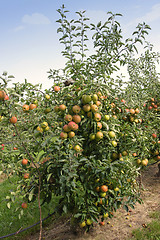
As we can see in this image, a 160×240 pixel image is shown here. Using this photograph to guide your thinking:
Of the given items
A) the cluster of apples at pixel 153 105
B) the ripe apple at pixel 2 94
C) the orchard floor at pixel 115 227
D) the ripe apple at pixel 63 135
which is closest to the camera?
the ripe apple at pixel 2 94

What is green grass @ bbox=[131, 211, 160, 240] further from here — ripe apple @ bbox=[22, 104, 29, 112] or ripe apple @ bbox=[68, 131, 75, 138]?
ripe apple @ bbox=[22, 104, 29, 112]

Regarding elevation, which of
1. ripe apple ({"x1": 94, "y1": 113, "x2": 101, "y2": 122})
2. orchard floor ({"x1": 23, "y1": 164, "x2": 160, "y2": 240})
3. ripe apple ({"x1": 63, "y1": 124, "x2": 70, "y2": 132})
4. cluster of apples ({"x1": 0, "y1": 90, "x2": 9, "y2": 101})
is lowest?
orchard floor ({"x1": 23, "y1": 164, "x2": 160, "y2": 240})

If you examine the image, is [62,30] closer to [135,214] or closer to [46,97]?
[46,97]

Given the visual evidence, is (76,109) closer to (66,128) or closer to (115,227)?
(66,128)

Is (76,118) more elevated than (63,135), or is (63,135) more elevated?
(76,118)

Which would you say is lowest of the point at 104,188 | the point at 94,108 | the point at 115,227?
the point at 115,227

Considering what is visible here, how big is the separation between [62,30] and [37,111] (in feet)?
4.49

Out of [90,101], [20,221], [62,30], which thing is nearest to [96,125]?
[90,101]

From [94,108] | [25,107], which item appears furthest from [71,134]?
[25,107]

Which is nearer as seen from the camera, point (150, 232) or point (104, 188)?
point (104, 188)

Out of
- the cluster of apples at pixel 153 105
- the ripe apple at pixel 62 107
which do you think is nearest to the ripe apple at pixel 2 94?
the ripe apple at pixel 62 107

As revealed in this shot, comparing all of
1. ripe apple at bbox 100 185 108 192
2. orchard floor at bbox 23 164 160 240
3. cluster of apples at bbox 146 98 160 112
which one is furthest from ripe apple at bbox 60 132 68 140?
cluster of apples at bbox 146 98 160 112

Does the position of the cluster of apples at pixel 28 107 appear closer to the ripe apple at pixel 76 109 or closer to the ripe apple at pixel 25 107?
the ripe apple at pixel 25 107

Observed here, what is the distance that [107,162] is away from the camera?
9.31 feet
